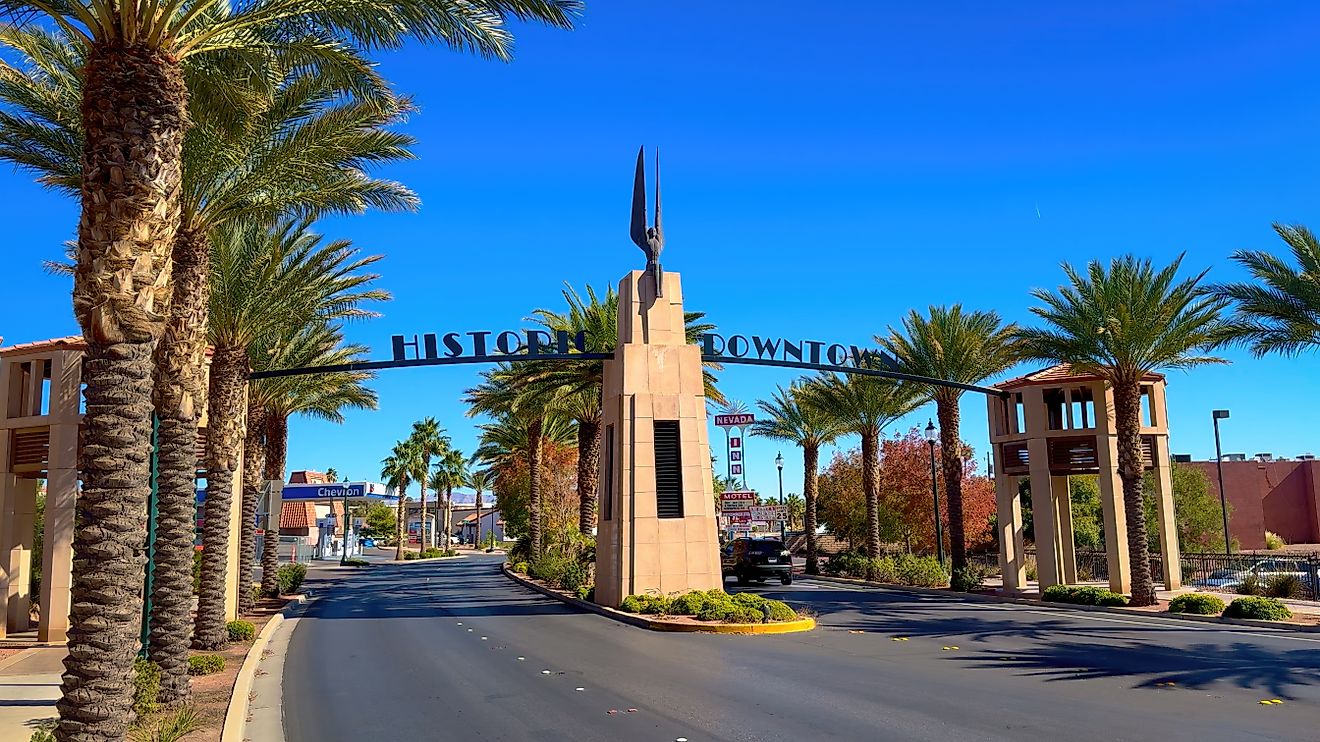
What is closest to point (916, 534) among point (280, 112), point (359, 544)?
point (280, 112)

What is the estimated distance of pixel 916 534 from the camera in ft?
→ 149

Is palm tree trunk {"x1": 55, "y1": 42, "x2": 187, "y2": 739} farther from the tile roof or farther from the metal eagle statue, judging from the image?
the tile roof

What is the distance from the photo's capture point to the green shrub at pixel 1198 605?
71.1ft

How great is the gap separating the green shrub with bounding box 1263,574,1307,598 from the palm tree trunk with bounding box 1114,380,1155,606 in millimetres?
3328

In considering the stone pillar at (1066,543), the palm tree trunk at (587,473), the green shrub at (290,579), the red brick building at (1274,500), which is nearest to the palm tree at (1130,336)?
Result: the stone pillar at (1066,543)

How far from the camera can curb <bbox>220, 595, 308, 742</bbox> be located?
9.55 meters

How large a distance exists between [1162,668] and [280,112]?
50.4ft

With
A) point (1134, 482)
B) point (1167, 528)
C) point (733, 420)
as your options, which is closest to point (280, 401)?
point (733, 420)

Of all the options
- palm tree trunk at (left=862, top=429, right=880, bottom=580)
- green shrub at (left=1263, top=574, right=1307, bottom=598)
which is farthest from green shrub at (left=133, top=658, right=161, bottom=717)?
palm tree trunk at (left=862, top=429, right=880, bottom=580)

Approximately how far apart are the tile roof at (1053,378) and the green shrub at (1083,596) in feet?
20.7

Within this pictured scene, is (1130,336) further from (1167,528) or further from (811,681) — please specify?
(811,681)

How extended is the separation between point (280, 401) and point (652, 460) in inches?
518

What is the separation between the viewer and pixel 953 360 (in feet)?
104

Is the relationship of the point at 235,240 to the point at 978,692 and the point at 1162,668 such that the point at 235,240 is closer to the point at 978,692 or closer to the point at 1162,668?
the point at 978,692
